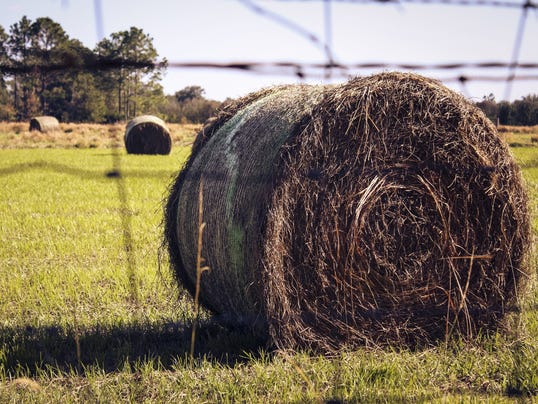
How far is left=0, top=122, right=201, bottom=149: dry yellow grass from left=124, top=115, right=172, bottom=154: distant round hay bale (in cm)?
411

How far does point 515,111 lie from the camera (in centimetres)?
432

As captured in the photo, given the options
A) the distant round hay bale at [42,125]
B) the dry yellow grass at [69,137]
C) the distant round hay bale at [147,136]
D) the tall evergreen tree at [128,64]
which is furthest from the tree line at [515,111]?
the distant round hay bale at [42,125]

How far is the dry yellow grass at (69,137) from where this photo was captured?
29.4 m

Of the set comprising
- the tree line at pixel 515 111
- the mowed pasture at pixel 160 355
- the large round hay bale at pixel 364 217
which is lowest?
the mowed pasture at pixel 160 355

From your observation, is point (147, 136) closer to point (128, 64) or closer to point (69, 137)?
point (69, 137)

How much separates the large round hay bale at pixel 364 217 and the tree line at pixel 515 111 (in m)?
0.21

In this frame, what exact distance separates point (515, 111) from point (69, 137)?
2981cm

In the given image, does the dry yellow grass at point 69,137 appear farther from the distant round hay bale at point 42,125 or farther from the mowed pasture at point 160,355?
the mowed pasture at point 160,355

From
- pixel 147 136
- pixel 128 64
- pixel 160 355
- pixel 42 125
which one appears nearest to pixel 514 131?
pixel 160 355

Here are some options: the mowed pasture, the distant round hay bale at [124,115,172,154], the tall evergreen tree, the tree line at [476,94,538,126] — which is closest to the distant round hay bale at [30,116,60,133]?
the distant round hay bale at [124,115,172,154]

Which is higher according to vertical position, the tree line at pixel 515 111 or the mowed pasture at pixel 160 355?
the tree line at pixel 515 111

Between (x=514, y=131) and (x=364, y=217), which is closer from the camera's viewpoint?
(x=364, y=217)

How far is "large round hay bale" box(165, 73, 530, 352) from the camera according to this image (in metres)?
4.24

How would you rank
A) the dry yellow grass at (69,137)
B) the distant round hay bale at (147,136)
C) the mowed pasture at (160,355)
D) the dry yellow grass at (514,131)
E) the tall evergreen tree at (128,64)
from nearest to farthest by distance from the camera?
the tall evergreen tree at (128,64), the mowed pasture at (160,355), the dry yellow grass at (514,131), the distant round hay bale at (147,136), the dry yellow grass at (69,137)
